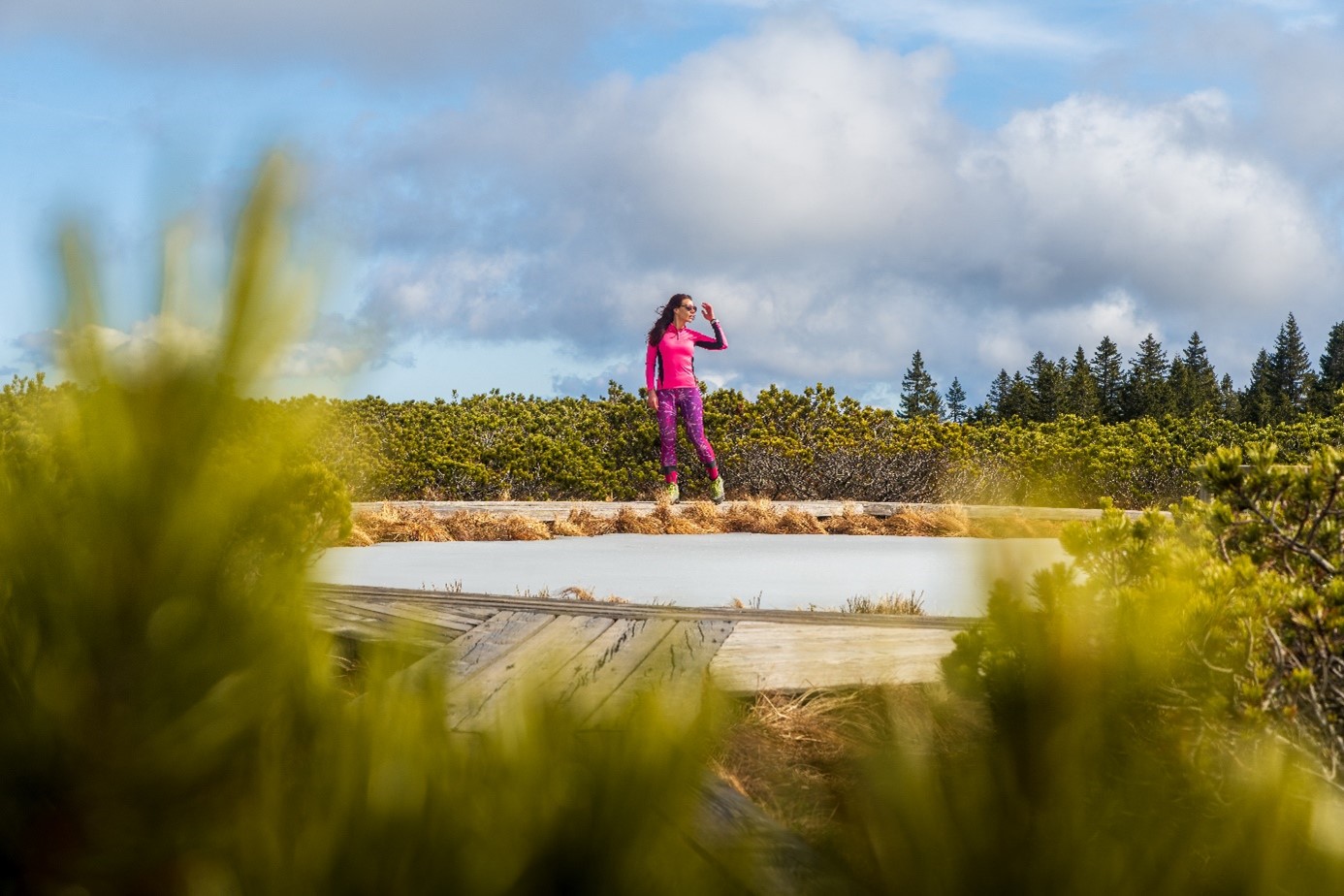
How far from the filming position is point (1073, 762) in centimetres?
73

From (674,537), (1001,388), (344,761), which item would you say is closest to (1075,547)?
(344,761)

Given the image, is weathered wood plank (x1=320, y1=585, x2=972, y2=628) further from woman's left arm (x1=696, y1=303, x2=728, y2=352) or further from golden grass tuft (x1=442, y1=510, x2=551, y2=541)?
woman's left arm (x1=696, y1=303, x2=728, y2=352)

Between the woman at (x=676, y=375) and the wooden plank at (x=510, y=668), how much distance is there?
8445 mm

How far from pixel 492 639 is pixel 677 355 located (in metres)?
9.05

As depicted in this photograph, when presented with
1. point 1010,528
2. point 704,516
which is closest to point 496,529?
point 704,516

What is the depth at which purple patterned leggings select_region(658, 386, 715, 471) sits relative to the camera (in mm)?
12656

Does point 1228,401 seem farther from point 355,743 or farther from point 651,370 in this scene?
point 355,743

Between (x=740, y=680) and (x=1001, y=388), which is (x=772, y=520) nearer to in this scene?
(x=740, y=680)

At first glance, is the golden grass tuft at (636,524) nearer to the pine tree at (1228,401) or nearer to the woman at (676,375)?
the woman at (676,375)

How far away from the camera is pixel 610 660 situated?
93.9 inches

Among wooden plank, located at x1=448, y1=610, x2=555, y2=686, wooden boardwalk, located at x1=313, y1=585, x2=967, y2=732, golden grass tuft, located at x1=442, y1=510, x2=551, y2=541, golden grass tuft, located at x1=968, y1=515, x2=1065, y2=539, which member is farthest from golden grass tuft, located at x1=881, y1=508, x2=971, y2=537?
golden grass tuft, located at x1=968, y1=515, x2=1065, y2=539

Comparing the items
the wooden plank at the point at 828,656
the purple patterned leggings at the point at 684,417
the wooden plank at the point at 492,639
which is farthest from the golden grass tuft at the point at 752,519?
the wooden plank at the point at 828,656

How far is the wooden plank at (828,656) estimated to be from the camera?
11.2 feet

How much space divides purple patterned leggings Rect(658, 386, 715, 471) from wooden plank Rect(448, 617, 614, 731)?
28.1 feet
